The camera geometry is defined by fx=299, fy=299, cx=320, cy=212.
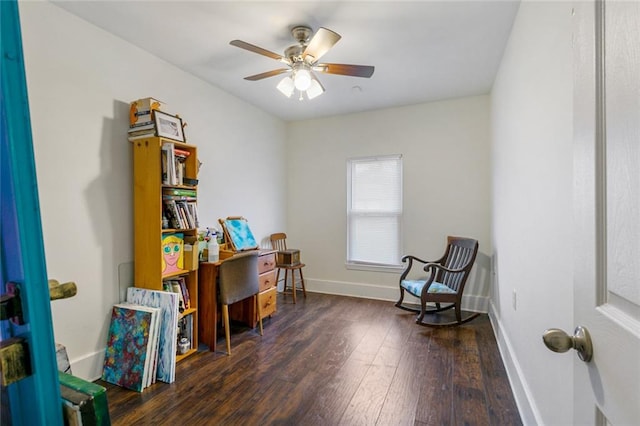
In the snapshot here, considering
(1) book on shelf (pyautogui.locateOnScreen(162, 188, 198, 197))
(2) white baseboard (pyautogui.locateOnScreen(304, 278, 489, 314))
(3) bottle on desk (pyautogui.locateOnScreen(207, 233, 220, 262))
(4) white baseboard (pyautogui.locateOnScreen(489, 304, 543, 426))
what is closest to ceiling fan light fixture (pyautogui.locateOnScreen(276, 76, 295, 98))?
(1) book on shelf (pyautogui.locateOnScreen(162, 188, 198, 197))

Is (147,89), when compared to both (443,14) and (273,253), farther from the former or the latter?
(443,14)

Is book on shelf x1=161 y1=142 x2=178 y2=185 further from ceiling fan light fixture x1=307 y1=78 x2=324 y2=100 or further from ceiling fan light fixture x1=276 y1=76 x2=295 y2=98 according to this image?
ceiling fan light fixture x1=307 y1=78 x2=324 y2=100

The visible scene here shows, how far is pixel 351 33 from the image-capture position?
2270mm

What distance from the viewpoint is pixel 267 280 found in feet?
10.7

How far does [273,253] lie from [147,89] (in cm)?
197

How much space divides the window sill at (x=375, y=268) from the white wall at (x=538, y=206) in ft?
5.24

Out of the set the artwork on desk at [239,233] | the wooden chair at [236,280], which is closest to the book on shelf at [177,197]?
the wooden chair at [236,280]

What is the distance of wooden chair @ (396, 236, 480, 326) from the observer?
10.4ft

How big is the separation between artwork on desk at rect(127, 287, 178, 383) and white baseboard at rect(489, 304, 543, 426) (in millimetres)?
2246

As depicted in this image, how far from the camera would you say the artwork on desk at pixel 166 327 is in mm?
2146

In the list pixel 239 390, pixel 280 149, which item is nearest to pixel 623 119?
pixel 239 390

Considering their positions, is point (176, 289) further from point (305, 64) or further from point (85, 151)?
point (305, 64)

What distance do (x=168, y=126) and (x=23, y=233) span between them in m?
2.06

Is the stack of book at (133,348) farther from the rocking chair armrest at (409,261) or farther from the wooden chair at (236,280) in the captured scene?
the rocking chair armrest at (409,261)
